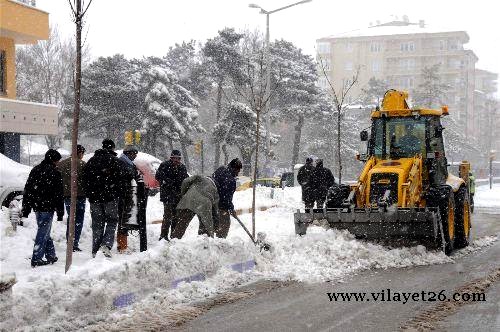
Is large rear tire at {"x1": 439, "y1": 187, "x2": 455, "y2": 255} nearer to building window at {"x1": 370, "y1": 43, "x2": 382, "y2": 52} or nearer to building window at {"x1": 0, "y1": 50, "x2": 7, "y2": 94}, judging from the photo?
building window at {"x1": 0, "y1": 50, "x2": 7, "y2": 94}

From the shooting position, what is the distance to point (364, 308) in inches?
305

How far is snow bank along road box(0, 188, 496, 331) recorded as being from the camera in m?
6.90

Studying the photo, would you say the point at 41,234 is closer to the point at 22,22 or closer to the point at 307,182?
the point at 307,182

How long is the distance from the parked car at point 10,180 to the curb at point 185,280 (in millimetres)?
5186

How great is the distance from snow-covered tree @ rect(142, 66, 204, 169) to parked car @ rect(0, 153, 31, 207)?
26.6 metres

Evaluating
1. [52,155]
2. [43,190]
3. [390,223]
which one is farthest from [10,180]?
[390,223]

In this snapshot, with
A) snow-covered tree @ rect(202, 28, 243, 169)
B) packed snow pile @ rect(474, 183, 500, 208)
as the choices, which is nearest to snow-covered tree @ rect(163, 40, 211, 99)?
snow-covered tree @ rect(202, 28, 243, 169)

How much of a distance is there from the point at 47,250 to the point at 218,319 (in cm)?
377

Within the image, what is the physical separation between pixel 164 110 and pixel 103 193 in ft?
99.5

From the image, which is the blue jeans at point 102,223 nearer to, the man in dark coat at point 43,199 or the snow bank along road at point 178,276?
the snow bank along road at point 178,276

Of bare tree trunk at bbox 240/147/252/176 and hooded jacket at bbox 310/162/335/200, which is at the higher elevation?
bare tree trunk at bbox 240/147/252/176

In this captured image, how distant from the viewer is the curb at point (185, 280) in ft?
25.0

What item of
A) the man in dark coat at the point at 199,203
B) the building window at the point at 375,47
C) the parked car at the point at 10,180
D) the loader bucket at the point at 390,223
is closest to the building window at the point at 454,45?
the building window at the point at 375,47

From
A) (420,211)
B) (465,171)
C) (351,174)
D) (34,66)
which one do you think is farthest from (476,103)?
(420,211)
